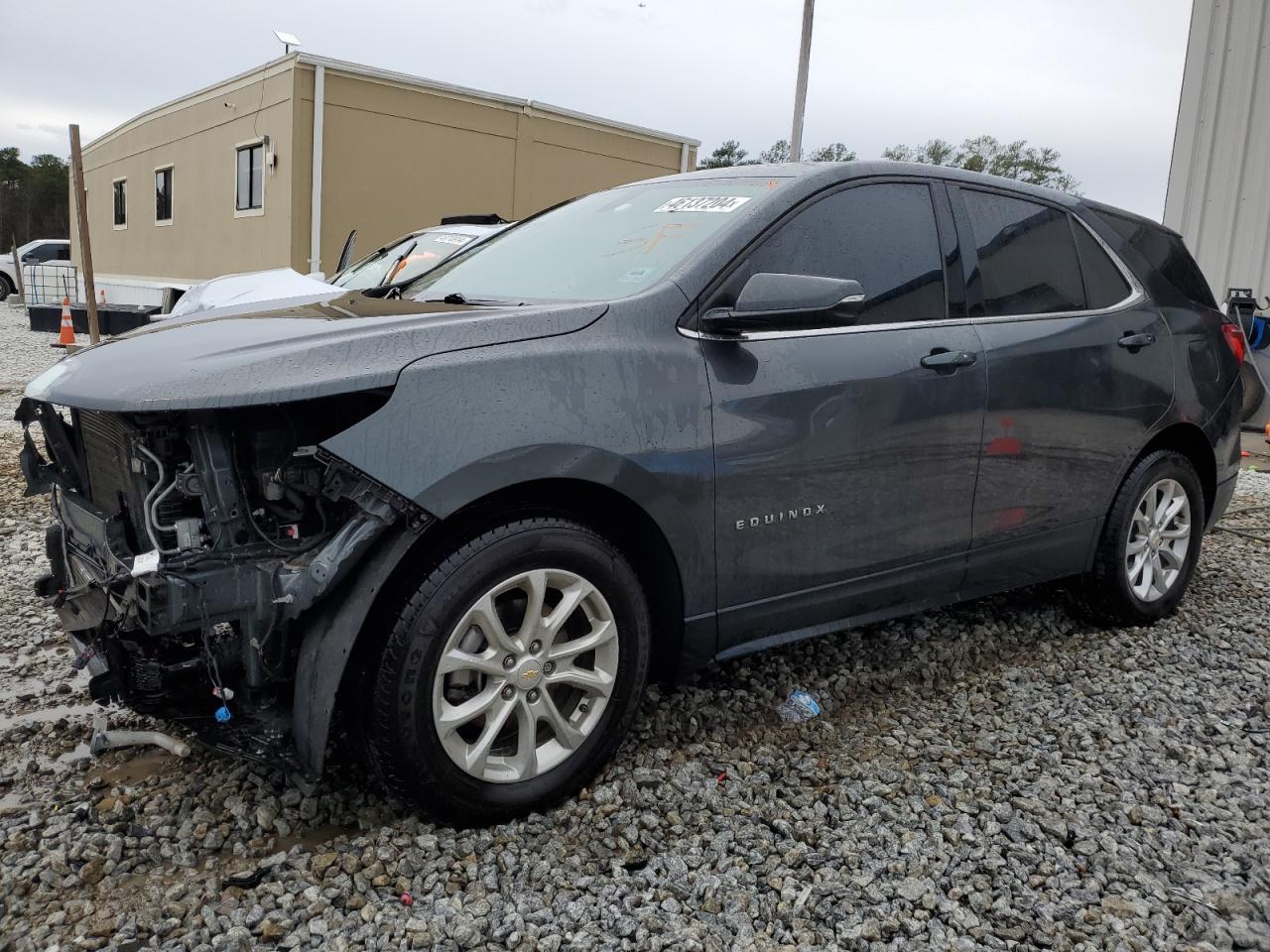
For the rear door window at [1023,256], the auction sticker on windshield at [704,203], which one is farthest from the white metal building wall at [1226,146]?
the auction sticker on windshield at [704,203]

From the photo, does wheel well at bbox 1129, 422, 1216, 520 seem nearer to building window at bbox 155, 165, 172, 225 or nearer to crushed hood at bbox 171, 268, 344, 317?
crushed hood at bbox 171, 268, 344, 317

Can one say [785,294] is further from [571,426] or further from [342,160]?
[342,160]

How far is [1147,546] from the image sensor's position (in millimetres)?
4043

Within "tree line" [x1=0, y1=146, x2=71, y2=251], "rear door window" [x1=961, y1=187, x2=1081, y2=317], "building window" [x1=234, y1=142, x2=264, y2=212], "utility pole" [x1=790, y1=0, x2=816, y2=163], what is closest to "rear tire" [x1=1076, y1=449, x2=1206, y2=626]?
"rear door window" [x1=961, y1=187, x2=1081, y2=317]

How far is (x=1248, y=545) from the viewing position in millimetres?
5508

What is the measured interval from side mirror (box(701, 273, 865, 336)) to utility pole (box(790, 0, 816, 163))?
13.0 meters

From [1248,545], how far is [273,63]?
13512 millimetres

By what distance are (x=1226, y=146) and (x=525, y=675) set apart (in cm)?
890

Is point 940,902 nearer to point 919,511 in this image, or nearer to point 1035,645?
point 919,511

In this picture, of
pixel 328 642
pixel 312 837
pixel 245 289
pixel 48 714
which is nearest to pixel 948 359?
pixel 328 642

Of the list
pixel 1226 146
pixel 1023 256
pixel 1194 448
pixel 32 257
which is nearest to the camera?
pixel 1023 256

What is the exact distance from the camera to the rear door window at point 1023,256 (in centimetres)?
341

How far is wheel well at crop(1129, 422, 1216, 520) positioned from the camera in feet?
13.1

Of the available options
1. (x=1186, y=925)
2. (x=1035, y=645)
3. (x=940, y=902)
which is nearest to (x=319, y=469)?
(x=940, y=902)
